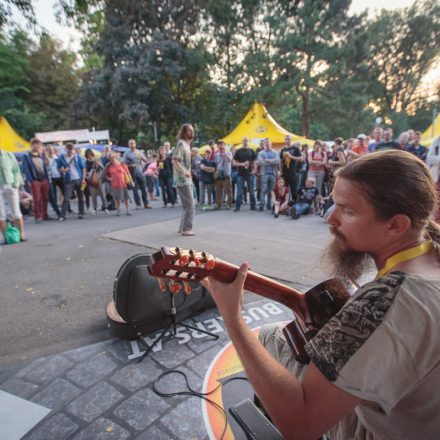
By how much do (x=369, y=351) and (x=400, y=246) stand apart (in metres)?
0.45

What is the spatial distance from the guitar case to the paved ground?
6.6 inches

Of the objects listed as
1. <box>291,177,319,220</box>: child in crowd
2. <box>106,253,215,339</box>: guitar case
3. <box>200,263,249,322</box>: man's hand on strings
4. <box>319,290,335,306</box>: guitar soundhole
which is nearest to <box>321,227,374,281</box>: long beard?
<box>319,290,335,306</box>: guitar soundhole

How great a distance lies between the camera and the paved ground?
1.89 meters

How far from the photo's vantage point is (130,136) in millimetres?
27172

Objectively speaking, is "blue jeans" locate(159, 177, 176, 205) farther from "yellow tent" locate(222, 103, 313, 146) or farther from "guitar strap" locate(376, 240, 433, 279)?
"guitar strap" locate(376, 240, 433, 279)

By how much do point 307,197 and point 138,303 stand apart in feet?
22.2

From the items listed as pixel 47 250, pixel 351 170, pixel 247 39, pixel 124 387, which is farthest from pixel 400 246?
pixel 247 39

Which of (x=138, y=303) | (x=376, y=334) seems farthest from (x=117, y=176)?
(x=376, y=334)

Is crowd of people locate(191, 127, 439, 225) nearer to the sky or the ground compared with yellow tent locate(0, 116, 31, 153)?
nearer to the ground

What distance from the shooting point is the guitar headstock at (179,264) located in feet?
3.94

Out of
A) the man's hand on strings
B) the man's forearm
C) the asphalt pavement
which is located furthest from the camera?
the asphalt pavement

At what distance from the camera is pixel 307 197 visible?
8406mm

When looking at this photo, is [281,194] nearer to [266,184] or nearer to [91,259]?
[266,184]

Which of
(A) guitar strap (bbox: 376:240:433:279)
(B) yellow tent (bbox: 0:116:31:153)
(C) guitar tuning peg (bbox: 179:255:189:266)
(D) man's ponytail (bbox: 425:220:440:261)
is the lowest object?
(C) guitar tuning peg (bbox: 179:255:189:266)
